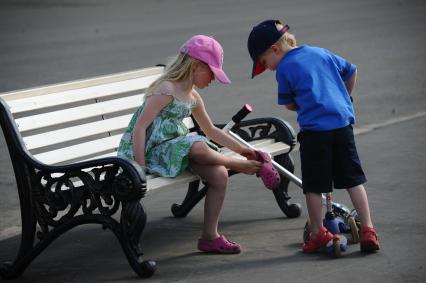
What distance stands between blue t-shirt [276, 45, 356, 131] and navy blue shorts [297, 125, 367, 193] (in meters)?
0.06

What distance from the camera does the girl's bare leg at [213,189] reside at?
612 centimetres

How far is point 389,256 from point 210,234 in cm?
101

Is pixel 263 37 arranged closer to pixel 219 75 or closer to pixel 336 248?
pixel 219 75

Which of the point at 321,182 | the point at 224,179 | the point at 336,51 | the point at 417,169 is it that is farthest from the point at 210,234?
the point at 336,51

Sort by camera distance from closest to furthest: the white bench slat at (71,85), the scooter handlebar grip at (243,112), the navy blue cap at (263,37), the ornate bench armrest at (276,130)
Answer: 1. the navy blue cap at (263,37)
2. the scooter handlebar grip at (243,112)
3. the white bench slat at (71,85)
4. the ornate bench armrest at (276,130)

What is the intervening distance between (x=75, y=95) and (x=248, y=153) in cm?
129

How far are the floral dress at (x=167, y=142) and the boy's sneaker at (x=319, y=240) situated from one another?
2.67ft

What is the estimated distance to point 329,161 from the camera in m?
6.04

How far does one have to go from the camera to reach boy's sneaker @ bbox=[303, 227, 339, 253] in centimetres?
598

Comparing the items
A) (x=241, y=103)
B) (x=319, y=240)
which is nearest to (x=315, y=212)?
(x=319, y=240)

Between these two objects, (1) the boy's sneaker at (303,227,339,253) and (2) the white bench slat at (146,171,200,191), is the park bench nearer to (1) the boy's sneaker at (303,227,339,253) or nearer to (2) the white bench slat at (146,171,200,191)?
(2) the white bench slat at (146,171,200,191)

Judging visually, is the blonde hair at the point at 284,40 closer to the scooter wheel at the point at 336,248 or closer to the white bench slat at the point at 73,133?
the scooter wheel at the point at 336,248

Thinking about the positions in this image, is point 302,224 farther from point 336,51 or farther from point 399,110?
point 336,51

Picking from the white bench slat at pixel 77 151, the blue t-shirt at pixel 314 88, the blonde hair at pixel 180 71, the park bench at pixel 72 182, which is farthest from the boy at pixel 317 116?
the white bench slat at pixel 77 151
